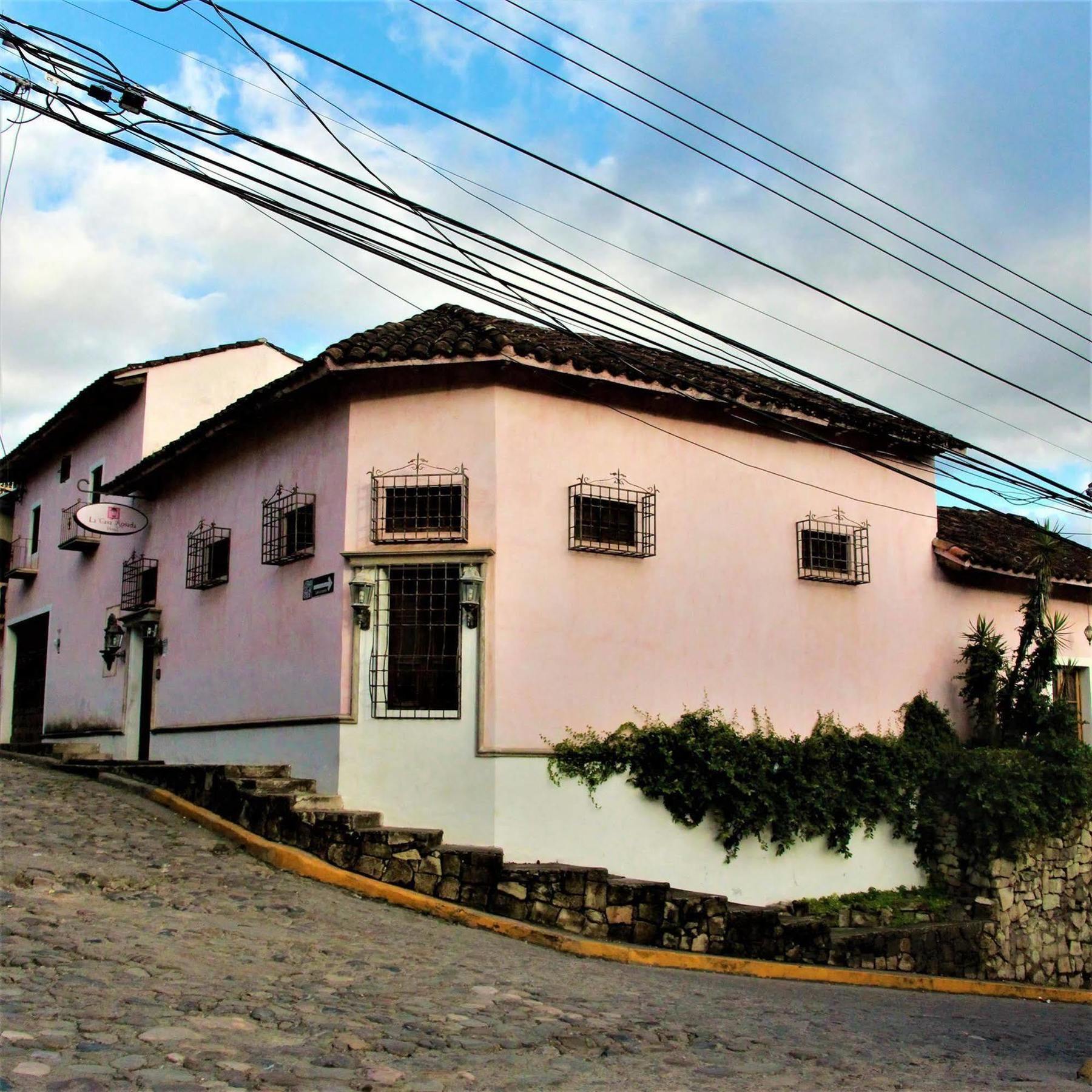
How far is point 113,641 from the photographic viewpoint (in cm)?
1664

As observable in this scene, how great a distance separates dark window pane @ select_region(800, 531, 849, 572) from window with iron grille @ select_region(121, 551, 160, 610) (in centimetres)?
865

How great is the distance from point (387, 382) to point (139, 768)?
5843 mm

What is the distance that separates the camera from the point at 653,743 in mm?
11609

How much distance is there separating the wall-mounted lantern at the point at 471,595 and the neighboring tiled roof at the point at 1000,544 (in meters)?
6.82

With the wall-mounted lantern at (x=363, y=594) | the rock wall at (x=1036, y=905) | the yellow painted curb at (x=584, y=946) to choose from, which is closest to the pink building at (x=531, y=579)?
the wall-mounted lantern at (x=363, y=594)

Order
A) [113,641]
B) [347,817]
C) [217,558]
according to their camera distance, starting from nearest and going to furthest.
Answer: [347,817]
[217,558]
[113,641]

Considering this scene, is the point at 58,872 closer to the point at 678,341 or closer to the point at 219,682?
the point at 219,682

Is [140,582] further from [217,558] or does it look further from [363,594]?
[363,594]

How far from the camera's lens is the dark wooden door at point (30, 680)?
A: 20.6 metres

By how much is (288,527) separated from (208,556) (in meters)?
2.20

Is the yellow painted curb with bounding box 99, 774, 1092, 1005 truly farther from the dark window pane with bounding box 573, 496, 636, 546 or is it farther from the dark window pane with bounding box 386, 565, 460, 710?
the dark window pane with bounding box 573, 496, 636, 546

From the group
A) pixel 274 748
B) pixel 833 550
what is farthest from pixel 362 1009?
pixel 833 550

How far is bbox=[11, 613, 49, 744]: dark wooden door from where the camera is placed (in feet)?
67.6

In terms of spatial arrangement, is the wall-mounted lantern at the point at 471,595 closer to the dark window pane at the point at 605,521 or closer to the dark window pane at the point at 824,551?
the dark window pane at the point at 605,521
